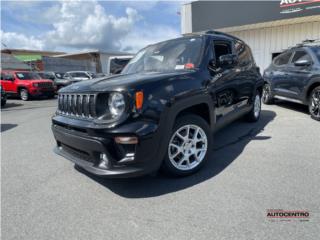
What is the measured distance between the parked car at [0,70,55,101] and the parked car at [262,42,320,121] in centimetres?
1258

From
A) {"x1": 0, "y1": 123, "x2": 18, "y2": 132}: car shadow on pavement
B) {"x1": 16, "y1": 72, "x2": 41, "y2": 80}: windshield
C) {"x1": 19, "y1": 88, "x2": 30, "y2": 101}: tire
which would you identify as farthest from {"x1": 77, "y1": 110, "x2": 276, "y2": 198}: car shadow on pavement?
{"x1": 16, "y1": 72, "x2": 41, "y2": 80}: windshield

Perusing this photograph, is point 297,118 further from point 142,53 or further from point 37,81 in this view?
point 37,81

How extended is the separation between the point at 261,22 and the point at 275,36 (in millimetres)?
1126

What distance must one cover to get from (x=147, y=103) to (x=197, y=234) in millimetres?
1378

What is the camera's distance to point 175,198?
281cm

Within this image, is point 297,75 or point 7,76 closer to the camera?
point 297,75

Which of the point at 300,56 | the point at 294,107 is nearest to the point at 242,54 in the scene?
the point at 300,56

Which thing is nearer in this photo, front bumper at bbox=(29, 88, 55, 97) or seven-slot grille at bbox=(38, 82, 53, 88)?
front bumper at bbox=(29, 88, 55, 97)

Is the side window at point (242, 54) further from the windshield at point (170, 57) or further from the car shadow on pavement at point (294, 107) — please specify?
the car shadow on pavement at point (294, 107)

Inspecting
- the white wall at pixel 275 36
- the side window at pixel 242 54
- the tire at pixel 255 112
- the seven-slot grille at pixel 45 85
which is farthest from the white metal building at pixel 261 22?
the seven-slot grille at pixel 45 85

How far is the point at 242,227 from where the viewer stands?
2268mm

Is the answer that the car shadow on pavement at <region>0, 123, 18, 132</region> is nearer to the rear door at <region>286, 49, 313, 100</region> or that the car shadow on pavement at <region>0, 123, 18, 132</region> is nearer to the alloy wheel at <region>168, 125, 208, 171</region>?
the alloy wheel at <region>168, 125, 208, 171</region>

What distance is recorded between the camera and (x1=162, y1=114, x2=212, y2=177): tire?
10.2ft

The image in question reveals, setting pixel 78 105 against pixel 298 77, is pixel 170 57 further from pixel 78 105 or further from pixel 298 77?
pixel 298 77
